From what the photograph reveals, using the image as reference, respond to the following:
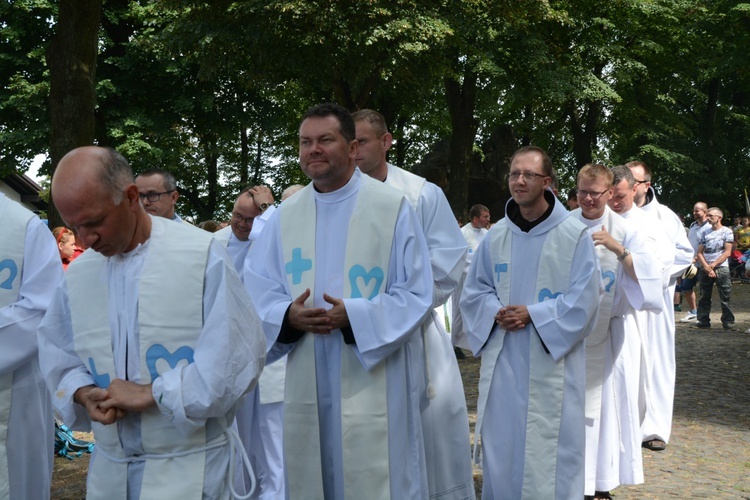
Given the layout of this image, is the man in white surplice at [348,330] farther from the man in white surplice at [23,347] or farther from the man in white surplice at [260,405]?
the man in white surplice at [260,405]

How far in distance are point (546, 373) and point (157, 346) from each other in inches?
119

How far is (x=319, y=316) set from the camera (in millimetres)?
4203

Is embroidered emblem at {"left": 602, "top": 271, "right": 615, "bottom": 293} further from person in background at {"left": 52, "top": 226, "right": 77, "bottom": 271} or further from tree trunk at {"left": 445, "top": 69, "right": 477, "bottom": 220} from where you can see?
tree trunk at {"left": 445, "top": 69, "right": 477, "bottom": 220}

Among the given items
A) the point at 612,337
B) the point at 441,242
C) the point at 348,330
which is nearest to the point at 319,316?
the point at 348,330

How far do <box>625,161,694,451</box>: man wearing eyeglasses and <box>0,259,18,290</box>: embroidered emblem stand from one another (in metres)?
5.65

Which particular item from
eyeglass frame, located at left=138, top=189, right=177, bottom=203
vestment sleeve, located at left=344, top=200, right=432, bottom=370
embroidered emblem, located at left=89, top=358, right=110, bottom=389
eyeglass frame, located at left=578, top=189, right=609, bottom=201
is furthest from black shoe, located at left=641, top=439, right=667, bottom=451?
embroidered emblem, located at left=89, top=358, right=110, bottom=389

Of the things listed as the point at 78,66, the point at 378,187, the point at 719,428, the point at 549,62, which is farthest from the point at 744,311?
the point at 378,187

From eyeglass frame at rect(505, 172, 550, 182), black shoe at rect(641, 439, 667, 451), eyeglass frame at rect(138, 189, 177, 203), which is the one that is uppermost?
eyeglass frame at rect(505, 172, 550, 182)

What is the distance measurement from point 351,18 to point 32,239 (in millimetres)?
14669

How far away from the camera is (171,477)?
3.13 metres

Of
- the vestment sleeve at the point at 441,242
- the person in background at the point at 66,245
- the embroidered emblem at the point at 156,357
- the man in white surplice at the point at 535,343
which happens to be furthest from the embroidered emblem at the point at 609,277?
the person in background at the point at 66,245

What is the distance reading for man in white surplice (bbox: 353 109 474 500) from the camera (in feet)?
16.8

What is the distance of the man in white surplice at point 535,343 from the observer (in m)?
5.52

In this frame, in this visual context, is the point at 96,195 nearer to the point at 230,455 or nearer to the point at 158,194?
the point at 230,455
